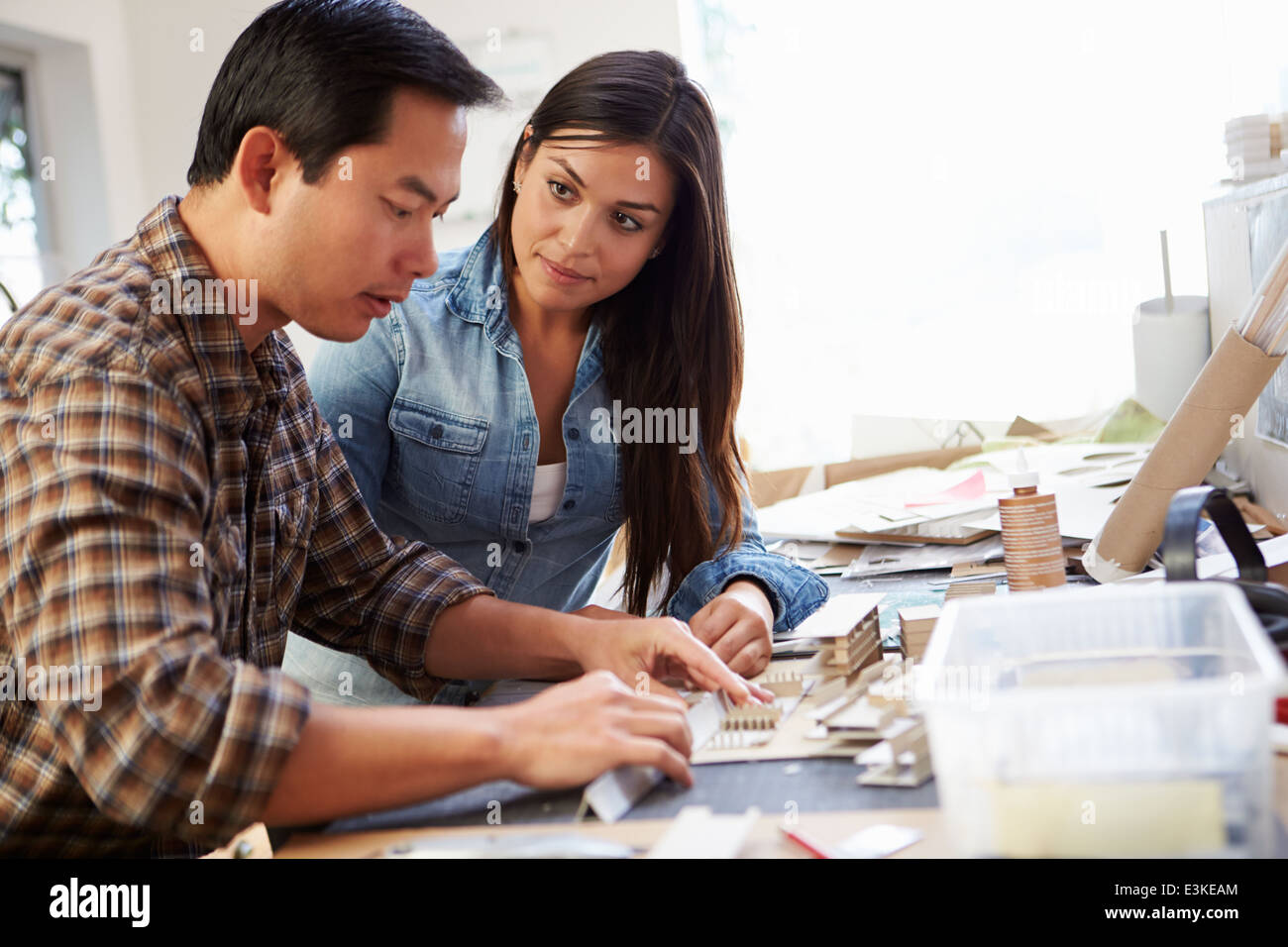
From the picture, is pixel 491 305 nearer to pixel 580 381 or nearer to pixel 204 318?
pixel 580 381

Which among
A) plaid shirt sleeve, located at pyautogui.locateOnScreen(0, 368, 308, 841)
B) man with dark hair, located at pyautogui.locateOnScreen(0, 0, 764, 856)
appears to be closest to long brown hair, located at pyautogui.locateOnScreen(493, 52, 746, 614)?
man with dark hair, located at pyautogui.locateOnScreen(0, 0, 764, 856)

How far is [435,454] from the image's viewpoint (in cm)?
143

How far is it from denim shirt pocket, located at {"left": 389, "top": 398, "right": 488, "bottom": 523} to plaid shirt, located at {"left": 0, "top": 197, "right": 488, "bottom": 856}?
12.1 inches

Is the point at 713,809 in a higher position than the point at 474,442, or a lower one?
lower

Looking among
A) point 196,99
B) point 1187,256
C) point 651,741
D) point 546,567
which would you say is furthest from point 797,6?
point 651,741

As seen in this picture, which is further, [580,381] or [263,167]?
[580,381]

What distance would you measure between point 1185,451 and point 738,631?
0.54 m

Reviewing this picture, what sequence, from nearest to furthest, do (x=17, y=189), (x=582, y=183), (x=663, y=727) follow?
(x=663, y=727)
(x=582, y=183)
(x=17, y=189)

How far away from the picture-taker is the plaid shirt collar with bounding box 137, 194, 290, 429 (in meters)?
0.92

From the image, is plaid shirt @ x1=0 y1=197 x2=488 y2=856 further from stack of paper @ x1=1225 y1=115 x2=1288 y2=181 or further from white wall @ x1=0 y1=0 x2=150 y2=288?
white wall @ x1=0 y1=0 x2=150 y2=288

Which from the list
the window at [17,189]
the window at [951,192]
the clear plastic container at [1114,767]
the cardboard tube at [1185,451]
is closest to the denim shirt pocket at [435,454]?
the cardboard tube at [1185,451]

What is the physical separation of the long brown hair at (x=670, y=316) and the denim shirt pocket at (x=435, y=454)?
0.69ft

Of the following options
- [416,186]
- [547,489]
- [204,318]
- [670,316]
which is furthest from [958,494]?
[204,318]

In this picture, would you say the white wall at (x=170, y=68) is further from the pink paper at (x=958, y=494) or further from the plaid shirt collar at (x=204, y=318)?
the plaid shirt collar at (x=204, y=318)
